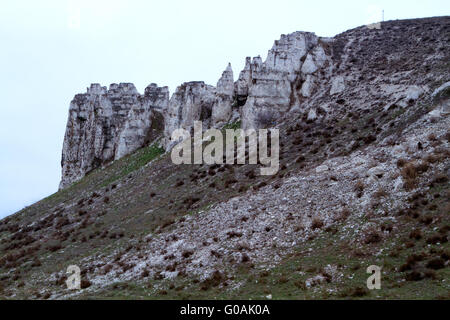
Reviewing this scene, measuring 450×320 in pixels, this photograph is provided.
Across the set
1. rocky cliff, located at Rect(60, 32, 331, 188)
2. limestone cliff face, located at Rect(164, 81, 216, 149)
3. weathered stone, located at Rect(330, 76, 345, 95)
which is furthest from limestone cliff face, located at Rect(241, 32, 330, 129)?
limestone cliff face, located at Rect(164, 81, 216, 149)

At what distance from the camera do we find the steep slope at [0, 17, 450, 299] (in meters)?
21.6

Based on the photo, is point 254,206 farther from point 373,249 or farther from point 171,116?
point 171,116

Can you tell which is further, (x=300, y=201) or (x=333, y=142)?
(x=333, y=142)

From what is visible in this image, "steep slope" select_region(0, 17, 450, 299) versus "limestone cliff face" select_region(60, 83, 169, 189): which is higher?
"limestone cliff face" select_region(60, 83, 169, 189)

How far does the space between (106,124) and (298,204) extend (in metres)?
55.4

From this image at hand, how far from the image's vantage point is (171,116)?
2472 inches

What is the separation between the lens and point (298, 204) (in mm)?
28469

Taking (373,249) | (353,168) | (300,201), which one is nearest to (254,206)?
(300,201)

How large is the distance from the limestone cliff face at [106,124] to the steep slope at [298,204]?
14.4 meters

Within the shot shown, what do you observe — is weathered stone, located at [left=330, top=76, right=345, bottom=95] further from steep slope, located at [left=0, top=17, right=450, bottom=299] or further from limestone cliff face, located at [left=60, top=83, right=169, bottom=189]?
limestone cliff face, located at [left=60, top=83, right=169, bottom=189]

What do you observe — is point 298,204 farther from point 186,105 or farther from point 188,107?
point 186,105

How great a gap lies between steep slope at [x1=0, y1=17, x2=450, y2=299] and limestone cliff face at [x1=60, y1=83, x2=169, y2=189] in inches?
568

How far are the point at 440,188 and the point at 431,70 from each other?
21.5 meters
